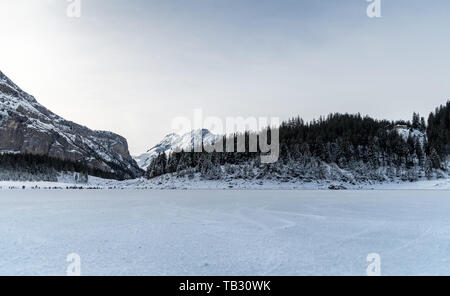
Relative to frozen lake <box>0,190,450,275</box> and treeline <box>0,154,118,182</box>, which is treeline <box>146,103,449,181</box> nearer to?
treeline <box>0,154,118,182</box>

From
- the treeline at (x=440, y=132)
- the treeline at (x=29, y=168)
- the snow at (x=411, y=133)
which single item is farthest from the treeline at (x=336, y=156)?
the treeline at (x=29, y=168)

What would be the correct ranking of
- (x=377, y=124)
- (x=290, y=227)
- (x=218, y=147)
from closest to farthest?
(x=290, y=227) < (x=218, y=147) < (x=377, y=124)

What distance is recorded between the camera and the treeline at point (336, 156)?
342ft

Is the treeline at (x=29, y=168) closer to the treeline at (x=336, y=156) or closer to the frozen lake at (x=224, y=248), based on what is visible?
the treeline at (x=336, y=156)

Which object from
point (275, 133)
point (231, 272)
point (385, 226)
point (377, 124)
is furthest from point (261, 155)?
point (231, 272)

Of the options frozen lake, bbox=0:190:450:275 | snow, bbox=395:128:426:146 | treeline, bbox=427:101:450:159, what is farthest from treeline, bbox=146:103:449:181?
frozen lake, bbox=0:190:450:275

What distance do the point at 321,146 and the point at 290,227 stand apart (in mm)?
110831

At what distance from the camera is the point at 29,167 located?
150 metres

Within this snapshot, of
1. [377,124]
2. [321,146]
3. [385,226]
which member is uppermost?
[377,124]

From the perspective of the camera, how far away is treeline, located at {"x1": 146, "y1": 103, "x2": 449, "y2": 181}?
104 metres

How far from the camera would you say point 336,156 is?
116562 mm

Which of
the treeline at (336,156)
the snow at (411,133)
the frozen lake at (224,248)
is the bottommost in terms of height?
the frozen lake at (224,248)

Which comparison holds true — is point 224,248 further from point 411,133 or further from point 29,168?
point 29,168
